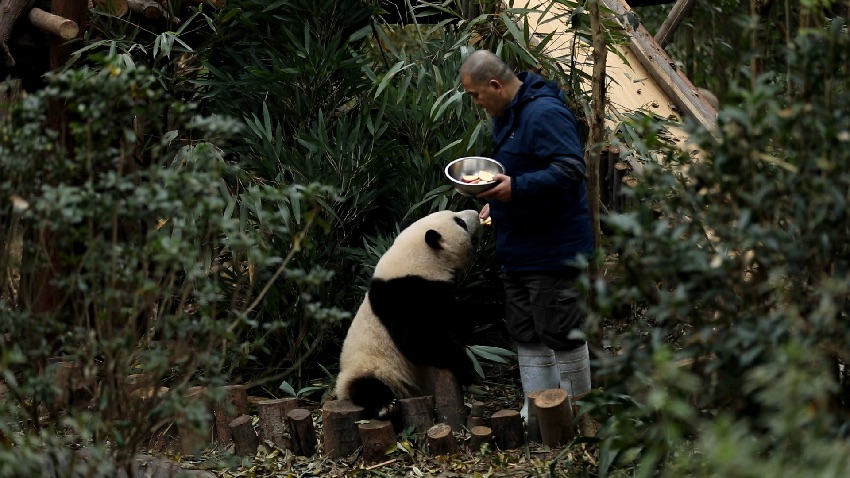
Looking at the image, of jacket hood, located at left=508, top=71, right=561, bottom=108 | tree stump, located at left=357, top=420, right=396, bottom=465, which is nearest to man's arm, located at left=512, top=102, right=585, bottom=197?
jacket hood, located at left=508, top=71, right=561, bottom=108

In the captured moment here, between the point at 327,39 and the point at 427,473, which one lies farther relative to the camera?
the point at 327,39

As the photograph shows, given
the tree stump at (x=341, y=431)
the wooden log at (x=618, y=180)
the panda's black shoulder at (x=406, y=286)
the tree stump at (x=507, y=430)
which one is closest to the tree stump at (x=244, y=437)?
the tree stump at (x=341, y=431)

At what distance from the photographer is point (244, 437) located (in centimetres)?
402

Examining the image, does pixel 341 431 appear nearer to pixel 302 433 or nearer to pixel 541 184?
pixel 302 433

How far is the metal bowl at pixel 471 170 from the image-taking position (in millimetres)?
3689

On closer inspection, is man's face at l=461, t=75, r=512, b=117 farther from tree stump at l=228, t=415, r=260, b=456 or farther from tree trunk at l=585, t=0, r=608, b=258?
tree stump at l=228, t=415, r=260, b=456

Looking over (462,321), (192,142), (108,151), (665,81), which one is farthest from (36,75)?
(665,81)

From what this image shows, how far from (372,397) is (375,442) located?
0.72 ft

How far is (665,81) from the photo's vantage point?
6.33 meters

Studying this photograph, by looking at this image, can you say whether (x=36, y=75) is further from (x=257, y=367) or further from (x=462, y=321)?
(x=462, y=321)

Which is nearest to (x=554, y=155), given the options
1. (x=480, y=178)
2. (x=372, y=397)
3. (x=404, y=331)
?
(x=480, y=178)

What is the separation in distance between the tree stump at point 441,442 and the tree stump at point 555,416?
343 millimetres

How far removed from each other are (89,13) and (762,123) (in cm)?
405

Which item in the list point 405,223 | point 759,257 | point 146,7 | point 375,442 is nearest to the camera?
point 759,257
